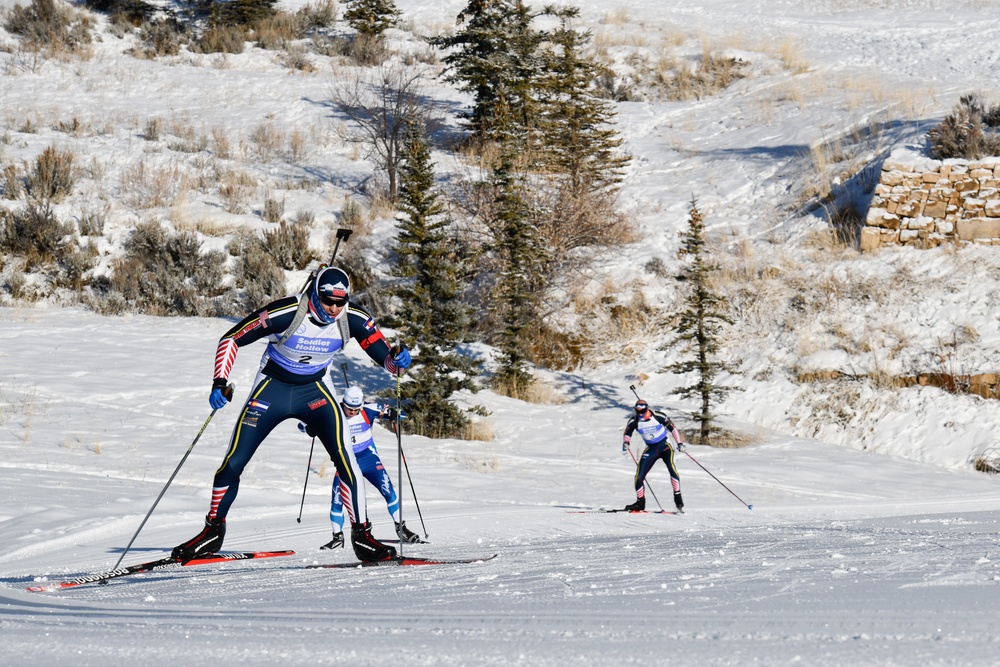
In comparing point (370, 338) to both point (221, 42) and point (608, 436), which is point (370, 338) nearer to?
point (608, 436)

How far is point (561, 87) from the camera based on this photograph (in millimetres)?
26734

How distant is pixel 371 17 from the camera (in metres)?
37.2

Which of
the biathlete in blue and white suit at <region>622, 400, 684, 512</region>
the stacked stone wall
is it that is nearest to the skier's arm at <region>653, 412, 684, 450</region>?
the biathlete in blue and white suit at <region>622, 400, 684, 512</region>

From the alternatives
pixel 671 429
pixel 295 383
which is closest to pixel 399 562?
pixel 295 383

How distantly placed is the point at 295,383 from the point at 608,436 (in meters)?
10.5

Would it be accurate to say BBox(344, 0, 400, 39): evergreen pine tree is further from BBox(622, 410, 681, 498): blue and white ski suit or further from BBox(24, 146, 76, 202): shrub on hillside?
BBox(622, 410, 681, 498): blue and white ski suit

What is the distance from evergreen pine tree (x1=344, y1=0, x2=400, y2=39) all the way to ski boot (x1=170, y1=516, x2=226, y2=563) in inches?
1291

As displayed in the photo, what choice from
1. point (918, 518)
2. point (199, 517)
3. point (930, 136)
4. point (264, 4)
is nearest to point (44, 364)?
point (199, 517)

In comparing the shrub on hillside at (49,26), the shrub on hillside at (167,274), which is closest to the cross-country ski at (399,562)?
the shrub on hillside at (167,274)

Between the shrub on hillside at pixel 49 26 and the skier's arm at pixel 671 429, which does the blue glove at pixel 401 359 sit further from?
the shrub on hillside at pixel 49 26

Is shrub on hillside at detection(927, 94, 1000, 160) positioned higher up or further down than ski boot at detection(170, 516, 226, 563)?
higher up

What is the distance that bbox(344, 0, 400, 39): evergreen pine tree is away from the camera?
3709 centimetres

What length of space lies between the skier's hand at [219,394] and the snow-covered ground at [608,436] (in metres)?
1.18

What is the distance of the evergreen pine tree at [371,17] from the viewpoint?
37.1 metres
